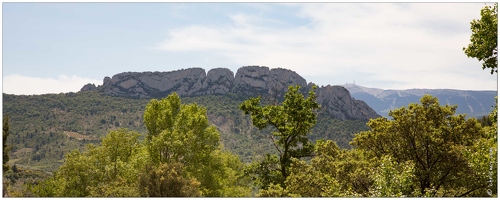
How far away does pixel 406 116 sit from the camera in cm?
1705

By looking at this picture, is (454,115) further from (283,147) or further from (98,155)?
(98,155)

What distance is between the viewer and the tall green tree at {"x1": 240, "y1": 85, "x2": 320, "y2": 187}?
75.3 ft

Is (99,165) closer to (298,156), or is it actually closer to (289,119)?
(289,119)

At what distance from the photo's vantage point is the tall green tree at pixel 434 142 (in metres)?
16.0

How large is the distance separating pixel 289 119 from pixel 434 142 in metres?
8.74

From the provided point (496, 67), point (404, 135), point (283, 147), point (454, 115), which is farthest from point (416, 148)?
point (283, 147)

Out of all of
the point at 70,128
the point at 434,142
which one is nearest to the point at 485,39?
the point at 434,142

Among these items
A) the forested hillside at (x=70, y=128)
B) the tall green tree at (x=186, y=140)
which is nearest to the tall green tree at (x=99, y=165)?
the tall green tree at (x=186, y=140)

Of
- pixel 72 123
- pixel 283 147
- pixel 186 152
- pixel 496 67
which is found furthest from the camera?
pixel 72 123

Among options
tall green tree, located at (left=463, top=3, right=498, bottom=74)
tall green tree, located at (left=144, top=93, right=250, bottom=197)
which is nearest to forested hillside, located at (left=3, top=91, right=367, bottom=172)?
tall green tree, located at (left=144, top=93, right=250, bottom=197)

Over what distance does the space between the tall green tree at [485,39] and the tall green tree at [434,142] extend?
4225 millimetres

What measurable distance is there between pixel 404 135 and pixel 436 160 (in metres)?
1.63

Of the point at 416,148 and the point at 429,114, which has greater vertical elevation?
the point at 429,114

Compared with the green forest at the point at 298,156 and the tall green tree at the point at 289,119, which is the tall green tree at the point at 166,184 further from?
the tall green tree at the point at 289,119
